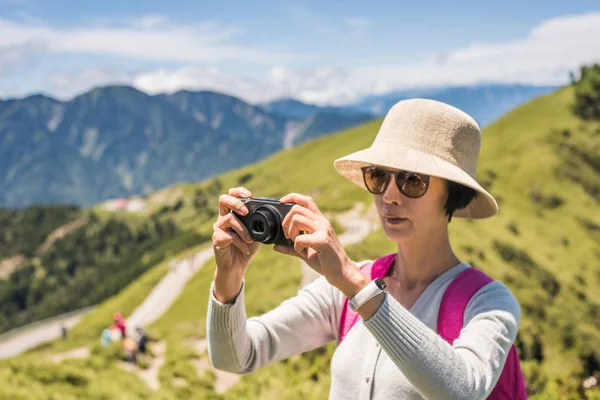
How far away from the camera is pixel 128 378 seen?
11359mm

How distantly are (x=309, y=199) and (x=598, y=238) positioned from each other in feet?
236

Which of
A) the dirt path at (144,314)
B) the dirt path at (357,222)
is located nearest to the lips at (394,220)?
the dirt path at (357,222)

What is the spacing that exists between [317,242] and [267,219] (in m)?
0.50

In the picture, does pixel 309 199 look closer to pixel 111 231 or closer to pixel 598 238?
pixel 598 238

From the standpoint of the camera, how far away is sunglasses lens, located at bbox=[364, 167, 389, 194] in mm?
3785

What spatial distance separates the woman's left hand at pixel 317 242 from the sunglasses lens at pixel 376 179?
969 millimetres

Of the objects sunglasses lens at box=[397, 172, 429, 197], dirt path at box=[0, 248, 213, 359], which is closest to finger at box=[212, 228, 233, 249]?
sunglasses lens at box=[397, 172, 429, 197]

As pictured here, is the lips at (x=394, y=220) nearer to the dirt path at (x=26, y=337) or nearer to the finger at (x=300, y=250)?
the finger at (x=300, y=250)

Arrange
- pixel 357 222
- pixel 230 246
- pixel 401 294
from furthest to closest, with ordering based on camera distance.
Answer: pixel 357 222, pixel 401 294, pixel 230 246

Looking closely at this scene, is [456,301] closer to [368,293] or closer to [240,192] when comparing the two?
[368,293]

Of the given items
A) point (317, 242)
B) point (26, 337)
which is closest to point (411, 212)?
point (317, 242)

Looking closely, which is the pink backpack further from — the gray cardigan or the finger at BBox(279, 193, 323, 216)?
the finger at BBox(279, 193, 323, 216)

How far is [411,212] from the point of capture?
360cm

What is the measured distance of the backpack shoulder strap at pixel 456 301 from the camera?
325 centimetres
